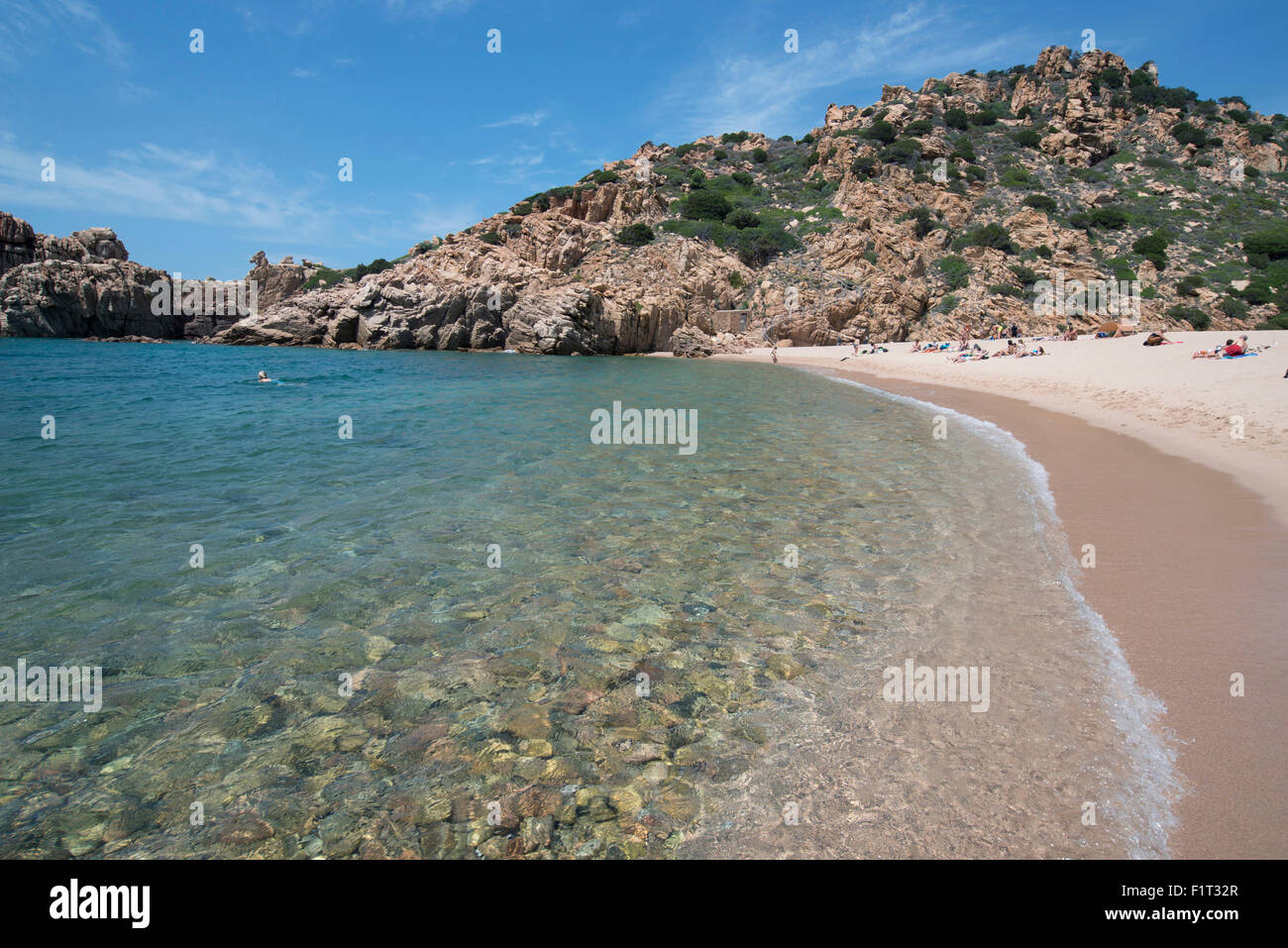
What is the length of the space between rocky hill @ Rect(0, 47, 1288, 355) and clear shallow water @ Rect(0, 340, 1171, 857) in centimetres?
3906

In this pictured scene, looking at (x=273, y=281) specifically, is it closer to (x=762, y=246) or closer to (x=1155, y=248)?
(x=762, y=246)

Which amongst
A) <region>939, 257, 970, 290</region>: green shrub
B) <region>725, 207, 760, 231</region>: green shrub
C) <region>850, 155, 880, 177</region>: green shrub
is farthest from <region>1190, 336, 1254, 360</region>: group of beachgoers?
<region>850, 155, 880, 177</region>: green shrub

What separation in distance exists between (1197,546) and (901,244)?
5036 centimetres

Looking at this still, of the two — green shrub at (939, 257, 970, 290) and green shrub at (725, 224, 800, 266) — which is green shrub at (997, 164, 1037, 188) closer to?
green shrub at (939, 257, 970, 290)

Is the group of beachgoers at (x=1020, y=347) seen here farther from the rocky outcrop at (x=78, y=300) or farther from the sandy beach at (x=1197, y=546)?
the rocky outcrop at (x=78, y=300)

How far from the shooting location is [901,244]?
49.6m

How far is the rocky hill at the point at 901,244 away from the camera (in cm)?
4416

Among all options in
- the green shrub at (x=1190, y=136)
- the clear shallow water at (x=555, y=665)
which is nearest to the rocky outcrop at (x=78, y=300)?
the clear shallow water at (x=555, y=665)

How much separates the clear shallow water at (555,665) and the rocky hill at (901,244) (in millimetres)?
39058

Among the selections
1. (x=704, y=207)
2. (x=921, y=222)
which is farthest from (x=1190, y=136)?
(x=704, y=207)

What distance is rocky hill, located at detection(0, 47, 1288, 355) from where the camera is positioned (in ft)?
145
